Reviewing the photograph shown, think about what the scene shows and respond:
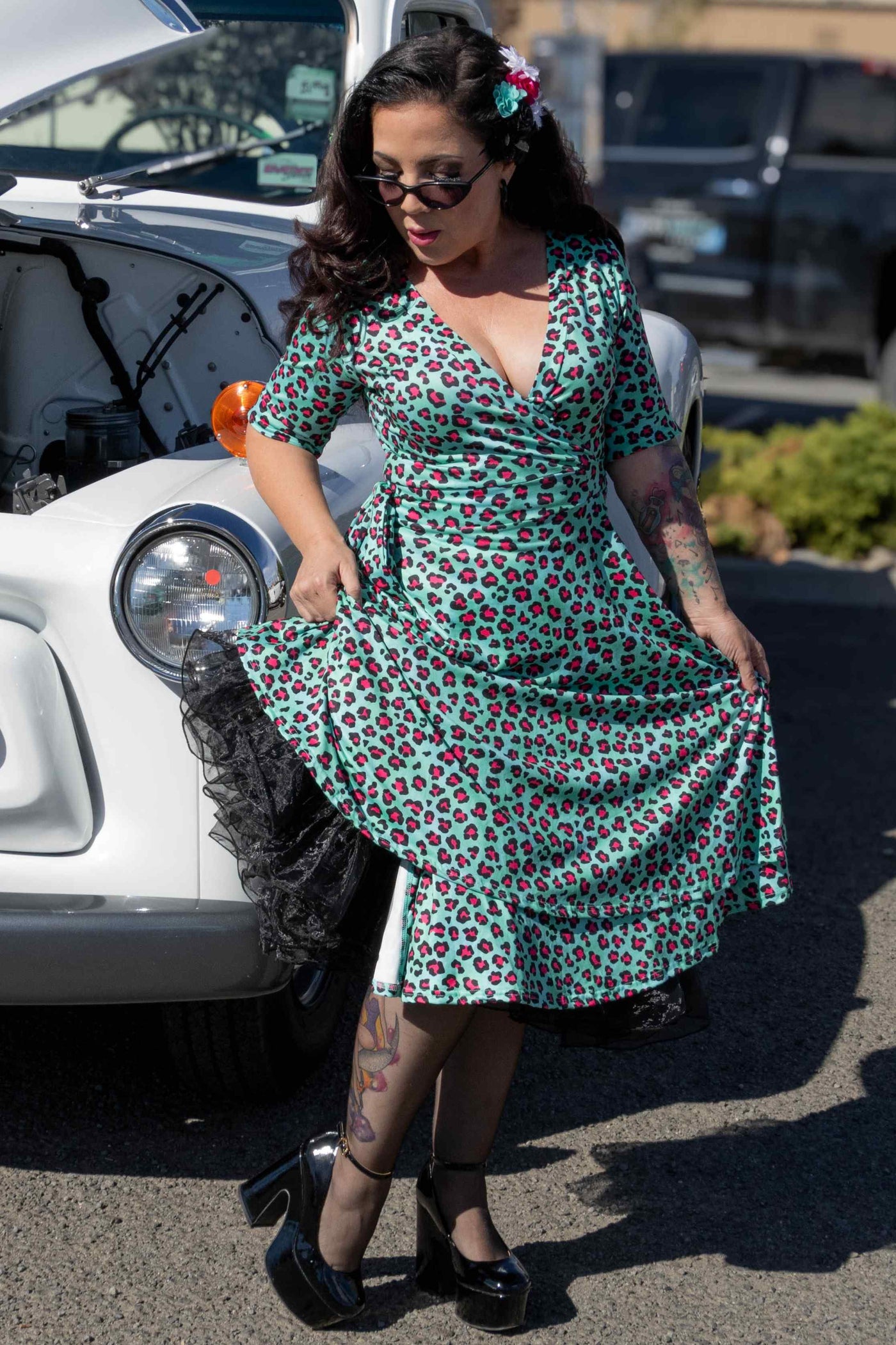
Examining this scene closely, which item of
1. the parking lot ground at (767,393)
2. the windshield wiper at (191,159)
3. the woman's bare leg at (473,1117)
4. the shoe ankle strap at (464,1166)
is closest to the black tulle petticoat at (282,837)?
the woman's bare leg at (473,1117)

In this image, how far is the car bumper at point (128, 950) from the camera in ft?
7.00

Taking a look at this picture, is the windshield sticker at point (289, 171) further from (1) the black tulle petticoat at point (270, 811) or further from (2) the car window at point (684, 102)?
(2) the car window at point (684, 102)

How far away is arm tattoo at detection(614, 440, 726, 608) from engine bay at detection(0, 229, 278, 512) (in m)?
1.04

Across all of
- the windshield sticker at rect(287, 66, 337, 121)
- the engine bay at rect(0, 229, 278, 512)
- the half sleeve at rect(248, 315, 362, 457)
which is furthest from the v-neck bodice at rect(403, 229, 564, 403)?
the windshield sticker at rect(287, 66, 337, 121)

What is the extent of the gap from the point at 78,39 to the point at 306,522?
0.94m

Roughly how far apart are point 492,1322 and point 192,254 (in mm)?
1940

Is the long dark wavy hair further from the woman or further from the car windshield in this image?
the car windshield

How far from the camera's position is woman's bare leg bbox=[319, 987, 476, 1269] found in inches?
80.2

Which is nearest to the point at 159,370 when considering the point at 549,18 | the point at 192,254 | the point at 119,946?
the point at 192,254

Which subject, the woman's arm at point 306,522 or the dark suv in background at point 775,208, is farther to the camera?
the dark suv in background at point 775,208

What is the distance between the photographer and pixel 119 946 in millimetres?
2137

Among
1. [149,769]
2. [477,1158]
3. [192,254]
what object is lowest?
[477,1158]

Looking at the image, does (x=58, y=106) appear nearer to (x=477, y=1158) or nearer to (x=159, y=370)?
(x=159, y=370)

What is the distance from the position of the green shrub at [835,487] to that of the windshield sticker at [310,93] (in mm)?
2915
